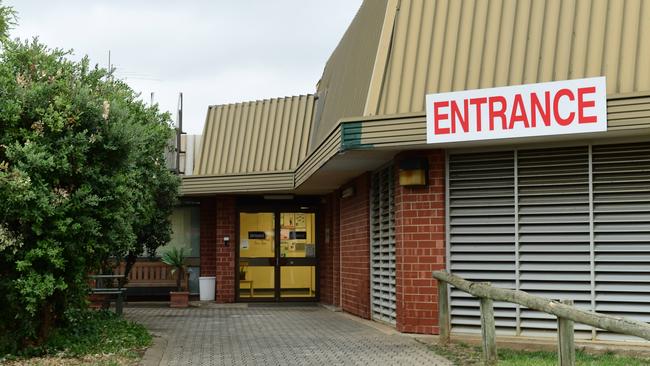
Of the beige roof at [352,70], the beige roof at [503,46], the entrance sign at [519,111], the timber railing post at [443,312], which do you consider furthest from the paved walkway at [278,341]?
the beige roof at [352,70]

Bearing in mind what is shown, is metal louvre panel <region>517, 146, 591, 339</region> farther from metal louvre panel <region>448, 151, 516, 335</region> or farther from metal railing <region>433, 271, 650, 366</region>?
metal railing <region>433, 271, 650, 366</region>

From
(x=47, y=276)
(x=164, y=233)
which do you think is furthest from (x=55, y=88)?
(x=164, y=233)

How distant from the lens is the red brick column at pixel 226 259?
21.3 meters

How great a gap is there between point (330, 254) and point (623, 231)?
10.3m

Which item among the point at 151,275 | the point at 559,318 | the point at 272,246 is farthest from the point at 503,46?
the point at 151,275

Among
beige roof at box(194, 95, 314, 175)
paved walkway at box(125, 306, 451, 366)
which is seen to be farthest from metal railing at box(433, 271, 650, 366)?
beige roof at box(194, 95, 314, 175)

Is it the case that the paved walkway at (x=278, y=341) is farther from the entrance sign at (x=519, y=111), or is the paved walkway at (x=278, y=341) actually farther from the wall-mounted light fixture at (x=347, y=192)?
the entrance sign at (x=519, y=111)

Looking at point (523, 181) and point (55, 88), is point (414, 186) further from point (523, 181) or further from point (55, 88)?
point (55, 88)

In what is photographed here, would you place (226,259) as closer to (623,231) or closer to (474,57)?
(474,57)

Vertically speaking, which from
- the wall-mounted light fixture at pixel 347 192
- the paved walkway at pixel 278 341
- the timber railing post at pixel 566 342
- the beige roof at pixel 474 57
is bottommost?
the paved walkway at pixel 278 341

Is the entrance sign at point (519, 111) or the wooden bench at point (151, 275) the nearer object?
the entrance sign at point (519, 111)

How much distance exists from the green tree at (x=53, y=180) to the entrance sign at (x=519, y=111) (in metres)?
3.84

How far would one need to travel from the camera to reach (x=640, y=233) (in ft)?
34.9

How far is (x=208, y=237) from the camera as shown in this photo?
2284 centimetres
